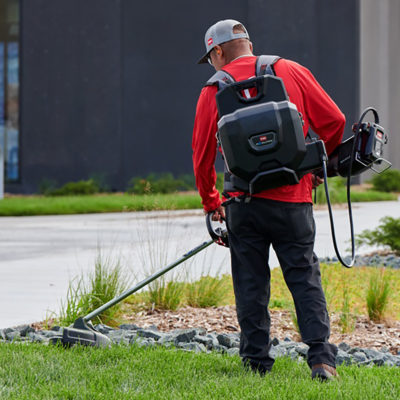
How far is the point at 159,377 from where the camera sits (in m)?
4.32

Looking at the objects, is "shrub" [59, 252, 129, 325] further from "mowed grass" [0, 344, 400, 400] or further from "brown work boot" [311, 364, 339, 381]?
"brown work boot" [311, 364, 339, 381]

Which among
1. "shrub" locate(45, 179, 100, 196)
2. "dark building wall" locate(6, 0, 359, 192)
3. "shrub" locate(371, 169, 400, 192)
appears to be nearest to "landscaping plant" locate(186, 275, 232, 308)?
"shrub" locate(45, 179, 100, 196)

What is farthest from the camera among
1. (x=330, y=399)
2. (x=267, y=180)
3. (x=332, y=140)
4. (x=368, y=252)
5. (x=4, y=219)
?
(x=4, y=219)

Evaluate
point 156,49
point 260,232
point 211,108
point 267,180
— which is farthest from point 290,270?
point 156,49

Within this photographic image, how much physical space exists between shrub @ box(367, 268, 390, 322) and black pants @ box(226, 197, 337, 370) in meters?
2.25

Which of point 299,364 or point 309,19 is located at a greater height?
point 309,19

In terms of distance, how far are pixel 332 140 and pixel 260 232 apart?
68 centimetres

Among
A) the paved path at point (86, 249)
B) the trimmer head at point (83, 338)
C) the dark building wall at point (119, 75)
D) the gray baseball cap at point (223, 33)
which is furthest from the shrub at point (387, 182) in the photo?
the gray baseball cap at point (223, 33)

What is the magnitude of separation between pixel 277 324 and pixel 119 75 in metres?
22.5

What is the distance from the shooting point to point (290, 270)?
427cm

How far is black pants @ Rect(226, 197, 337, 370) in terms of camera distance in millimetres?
4227

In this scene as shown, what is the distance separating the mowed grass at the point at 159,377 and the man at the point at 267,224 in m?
0.20

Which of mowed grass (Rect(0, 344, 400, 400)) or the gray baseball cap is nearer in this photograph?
mowed grass (Rect(0, 344, 400, 400))

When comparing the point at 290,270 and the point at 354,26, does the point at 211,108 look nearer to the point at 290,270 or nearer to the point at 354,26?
the point at 290,270
